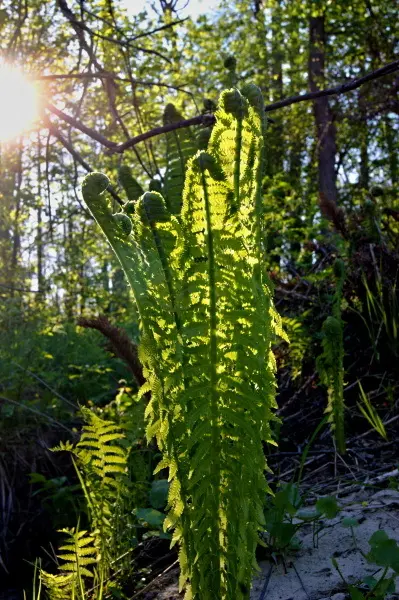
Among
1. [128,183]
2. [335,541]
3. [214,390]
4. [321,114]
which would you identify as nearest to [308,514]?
[335,541]

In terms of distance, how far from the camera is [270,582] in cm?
148

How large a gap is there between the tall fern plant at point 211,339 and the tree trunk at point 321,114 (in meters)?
8.53

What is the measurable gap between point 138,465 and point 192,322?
1269mm

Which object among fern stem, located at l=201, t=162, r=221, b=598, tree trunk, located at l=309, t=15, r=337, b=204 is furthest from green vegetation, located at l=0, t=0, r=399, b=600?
tree trunk, located at l=309, t=15, r=337, b=204

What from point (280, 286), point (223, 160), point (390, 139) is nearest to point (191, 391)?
point (223, 160)

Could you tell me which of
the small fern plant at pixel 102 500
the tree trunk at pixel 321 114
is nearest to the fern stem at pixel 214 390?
the small fern plant at pixel 102 500

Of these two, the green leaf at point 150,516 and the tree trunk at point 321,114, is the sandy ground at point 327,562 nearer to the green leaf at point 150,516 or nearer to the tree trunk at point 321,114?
the green leaf at point 150,516

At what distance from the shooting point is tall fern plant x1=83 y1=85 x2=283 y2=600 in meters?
1.02

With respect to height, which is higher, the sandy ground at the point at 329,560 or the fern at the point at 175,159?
the fern at the point at 175,159

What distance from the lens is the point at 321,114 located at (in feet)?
33.0

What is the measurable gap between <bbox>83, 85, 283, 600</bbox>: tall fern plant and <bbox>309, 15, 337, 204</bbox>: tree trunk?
853 cm

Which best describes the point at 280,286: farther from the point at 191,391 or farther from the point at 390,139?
the point at 390,139

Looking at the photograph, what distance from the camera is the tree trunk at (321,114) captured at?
9977 mm

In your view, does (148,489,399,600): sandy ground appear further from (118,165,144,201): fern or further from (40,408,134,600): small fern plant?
(118,165,144,201): fern
